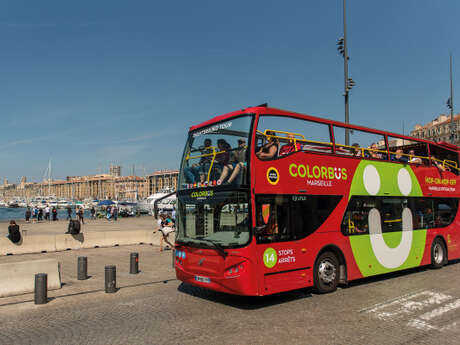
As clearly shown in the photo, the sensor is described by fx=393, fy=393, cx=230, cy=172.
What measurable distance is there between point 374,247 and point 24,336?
26.5 ft

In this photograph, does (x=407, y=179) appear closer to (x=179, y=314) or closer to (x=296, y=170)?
(x=296, y=170)

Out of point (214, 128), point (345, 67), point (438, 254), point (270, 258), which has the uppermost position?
point (345, 67)

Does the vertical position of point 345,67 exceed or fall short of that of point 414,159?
it exceeds it

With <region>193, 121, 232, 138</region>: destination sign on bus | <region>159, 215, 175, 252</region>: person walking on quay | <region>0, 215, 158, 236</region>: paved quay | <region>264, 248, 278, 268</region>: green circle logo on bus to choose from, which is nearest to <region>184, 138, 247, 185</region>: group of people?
<region>193, 121, 232, 138</region>: destination sign on bus

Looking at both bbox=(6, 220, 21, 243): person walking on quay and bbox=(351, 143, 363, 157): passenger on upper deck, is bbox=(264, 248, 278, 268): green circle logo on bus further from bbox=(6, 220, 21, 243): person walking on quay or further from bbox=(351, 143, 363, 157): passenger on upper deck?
bbox=(6, 220, 21, 243): person walking on quay

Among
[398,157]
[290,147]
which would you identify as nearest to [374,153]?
[398,157]

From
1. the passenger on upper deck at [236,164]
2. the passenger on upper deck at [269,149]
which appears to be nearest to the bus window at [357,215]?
the passenger on upper deck at [269,149]

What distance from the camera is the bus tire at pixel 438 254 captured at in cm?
→ 1228

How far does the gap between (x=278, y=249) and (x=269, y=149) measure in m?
2.02

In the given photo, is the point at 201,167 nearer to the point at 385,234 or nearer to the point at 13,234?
the point at 385,234

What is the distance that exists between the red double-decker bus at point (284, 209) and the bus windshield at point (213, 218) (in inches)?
0.8

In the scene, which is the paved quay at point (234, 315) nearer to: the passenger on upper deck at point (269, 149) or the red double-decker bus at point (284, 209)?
the red double-decker bus at point (284, 209)

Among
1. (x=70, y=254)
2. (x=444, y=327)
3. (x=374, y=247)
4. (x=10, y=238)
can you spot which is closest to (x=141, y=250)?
(x=70, y=254)

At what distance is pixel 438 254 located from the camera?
41.3 feet
